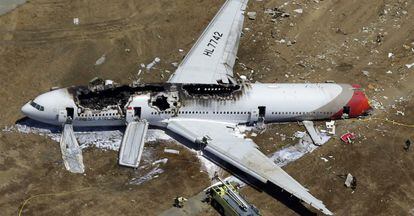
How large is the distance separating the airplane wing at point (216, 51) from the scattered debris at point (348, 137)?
31.7 ft

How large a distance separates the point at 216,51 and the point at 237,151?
10.5 meters

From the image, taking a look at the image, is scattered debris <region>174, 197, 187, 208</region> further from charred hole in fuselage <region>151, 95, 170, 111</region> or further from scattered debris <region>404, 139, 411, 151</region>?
scattered debris <region>404, 139, 411, 151</region>

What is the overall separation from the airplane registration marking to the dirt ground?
2748 mm

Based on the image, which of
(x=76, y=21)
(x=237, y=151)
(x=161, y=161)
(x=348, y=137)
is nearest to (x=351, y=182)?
(x=348, y=137)

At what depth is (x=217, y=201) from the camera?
38.6m

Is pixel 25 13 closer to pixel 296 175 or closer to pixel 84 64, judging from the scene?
pixel 84 64

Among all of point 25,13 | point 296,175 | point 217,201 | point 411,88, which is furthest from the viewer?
point 25,13

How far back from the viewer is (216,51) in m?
48.7

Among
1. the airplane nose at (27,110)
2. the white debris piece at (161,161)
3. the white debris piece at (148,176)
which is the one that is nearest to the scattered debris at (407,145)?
the white debris piece at (161,161)

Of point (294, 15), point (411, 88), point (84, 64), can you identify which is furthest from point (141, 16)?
point (411, 88)

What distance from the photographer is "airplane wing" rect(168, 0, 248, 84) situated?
46750 millimetres

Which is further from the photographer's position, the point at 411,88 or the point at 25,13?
the point at 25,13

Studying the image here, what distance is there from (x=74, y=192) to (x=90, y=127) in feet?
20.4

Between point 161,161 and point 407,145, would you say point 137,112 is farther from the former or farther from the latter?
point 407,145
